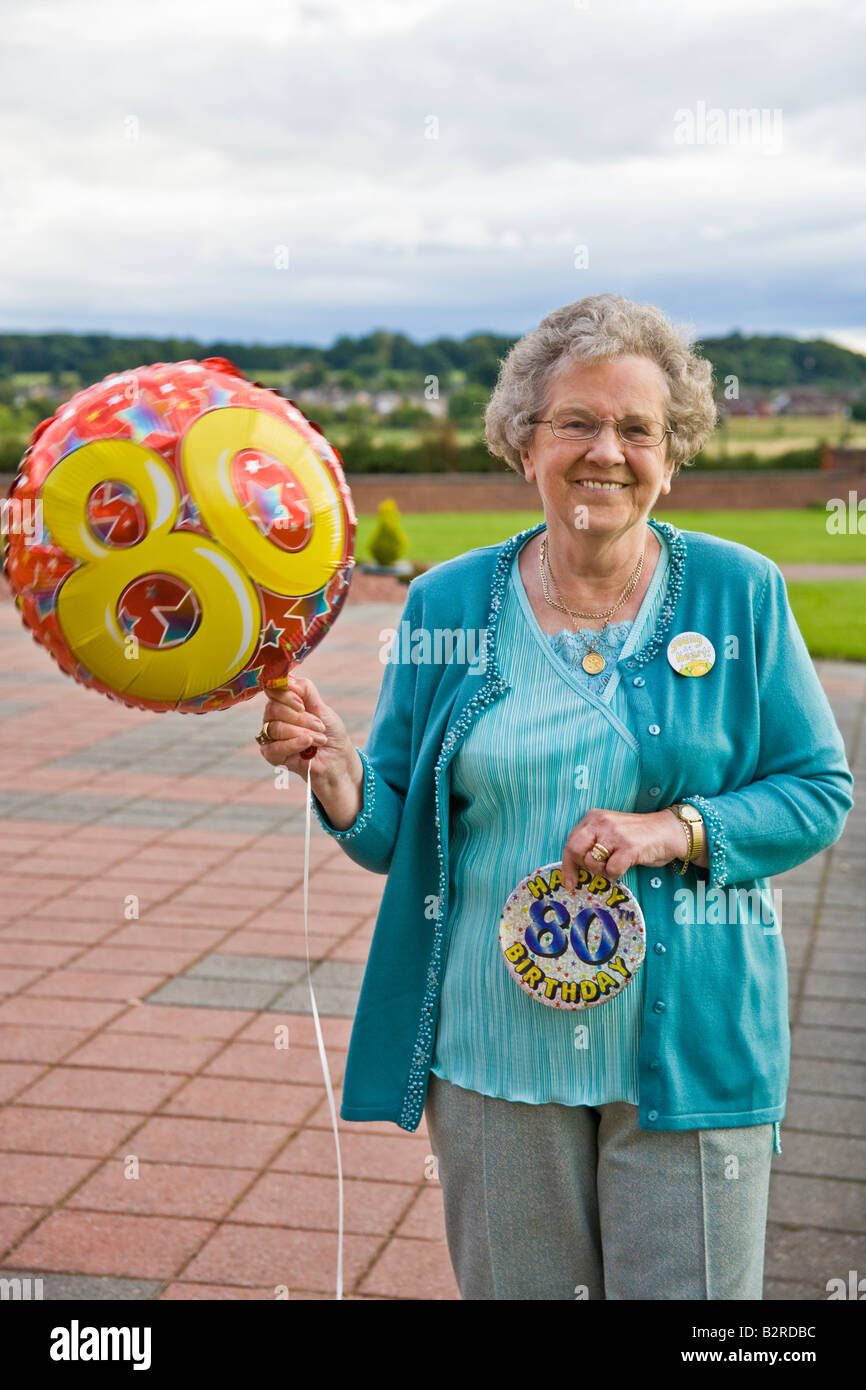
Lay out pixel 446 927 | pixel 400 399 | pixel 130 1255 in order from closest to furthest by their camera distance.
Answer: pixel 446 927, pixel 130 1255, pixel 400 399

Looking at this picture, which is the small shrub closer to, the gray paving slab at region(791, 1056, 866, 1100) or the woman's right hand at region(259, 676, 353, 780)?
the gray paving slab at region(791, 1056, 866, 1100)

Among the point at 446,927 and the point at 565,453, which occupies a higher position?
the point at 565,453

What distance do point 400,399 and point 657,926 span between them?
1566 inches

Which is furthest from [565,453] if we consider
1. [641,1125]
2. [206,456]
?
[641,1125]

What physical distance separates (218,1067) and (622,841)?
8.48ft

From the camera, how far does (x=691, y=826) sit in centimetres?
201

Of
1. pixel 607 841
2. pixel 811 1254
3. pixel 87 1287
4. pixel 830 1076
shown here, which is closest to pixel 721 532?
pixel 830 1076

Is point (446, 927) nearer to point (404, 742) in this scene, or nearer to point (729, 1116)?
point (404, 742)

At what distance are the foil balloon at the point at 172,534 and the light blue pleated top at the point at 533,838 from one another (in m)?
0.34

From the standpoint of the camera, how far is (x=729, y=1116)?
2029 millimetres

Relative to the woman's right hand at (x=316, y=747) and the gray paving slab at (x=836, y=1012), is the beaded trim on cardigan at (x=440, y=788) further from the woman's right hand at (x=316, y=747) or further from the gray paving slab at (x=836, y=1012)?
the gray paving slab at (x=836, y=1012)

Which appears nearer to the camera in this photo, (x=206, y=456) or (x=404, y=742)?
(x=206, y=456)

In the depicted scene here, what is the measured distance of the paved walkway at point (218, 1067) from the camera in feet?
10.7

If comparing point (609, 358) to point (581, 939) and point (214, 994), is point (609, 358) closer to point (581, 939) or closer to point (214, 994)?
point (581, 939)
